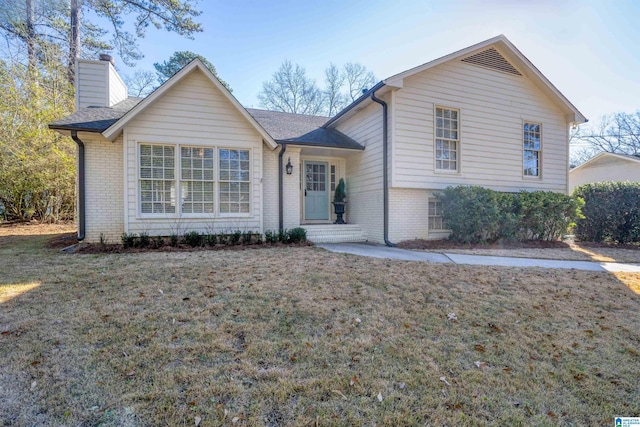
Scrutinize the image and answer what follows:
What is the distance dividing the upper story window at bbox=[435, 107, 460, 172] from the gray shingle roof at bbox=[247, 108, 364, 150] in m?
2.47

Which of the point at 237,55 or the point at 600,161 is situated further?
the point at 600,161

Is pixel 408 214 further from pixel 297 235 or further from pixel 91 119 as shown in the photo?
pixel 91 119

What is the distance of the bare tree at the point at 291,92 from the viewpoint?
2600cm

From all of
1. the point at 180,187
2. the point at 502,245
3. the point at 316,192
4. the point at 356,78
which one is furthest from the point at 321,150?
the point at 356,78

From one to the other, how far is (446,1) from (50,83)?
661 inches

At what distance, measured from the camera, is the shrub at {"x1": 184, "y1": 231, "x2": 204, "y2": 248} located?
314 inches

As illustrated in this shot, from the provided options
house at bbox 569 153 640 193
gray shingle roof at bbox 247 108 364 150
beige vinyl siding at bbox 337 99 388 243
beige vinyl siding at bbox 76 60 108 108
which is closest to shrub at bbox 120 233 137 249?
gray shingle roof at bbox 247 108 364 150

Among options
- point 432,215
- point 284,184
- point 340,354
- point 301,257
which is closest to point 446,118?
point 432,215

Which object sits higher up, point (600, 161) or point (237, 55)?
point (237, 55)

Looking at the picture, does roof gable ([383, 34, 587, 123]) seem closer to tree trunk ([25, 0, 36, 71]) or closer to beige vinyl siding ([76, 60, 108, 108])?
beige vinyl siding ([76, 60, 108, 108])

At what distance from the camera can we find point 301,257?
21.7 ft

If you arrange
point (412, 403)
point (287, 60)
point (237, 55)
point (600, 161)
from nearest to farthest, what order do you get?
point (412, 403) < point (237, 55) < point (600, 161) < point (287, 60)

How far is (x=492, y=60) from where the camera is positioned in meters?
10.3

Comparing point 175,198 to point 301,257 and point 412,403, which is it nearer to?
point 301,257
